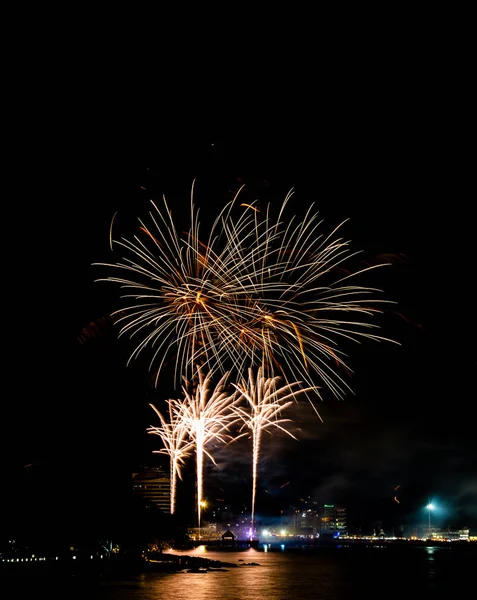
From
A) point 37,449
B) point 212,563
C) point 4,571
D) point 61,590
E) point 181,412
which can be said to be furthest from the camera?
point 181,412

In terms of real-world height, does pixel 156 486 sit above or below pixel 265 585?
above

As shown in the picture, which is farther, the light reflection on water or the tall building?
the tall building

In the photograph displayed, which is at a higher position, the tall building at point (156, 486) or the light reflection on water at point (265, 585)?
the tall building at point (156, 486)

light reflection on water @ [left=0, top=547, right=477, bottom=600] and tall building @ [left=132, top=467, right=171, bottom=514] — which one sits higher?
tall building @ [left=132, top=467, right=171, bottom=514]

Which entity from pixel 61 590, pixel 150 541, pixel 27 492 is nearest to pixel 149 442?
pixel 150 541

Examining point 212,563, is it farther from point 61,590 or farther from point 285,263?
point 285,263

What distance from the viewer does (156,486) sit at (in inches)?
1793

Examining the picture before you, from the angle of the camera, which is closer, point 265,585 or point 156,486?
point 265,585

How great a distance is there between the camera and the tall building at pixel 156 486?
42906mm

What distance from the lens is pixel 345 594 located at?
2308 cm

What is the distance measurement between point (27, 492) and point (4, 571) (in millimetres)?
4235

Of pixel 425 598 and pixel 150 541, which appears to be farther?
pixel 150 541

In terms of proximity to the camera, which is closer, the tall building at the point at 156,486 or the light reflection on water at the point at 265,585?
the light reflection on water at the point at 265,585

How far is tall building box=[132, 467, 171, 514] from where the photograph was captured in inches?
1689
